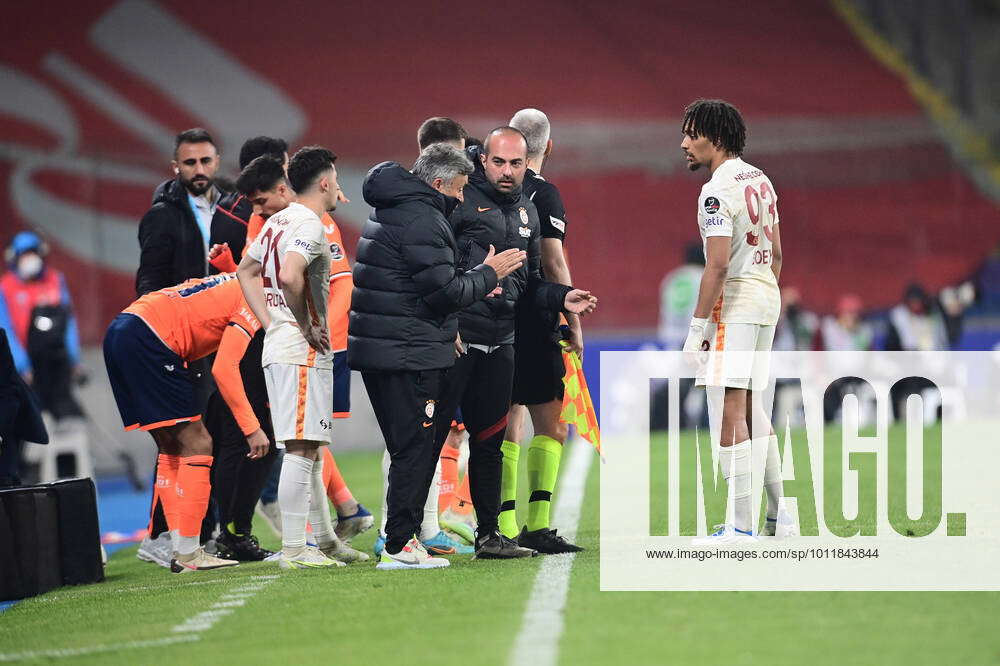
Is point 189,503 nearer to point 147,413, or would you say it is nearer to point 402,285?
point 147,413

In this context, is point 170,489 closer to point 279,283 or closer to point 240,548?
point 240,548

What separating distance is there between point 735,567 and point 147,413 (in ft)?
9.55

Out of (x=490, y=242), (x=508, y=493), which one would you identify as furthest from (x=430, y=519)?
(x=490, y=242)

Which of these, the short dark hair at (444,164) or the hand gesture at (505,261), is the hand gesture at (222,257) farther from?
the hand gesture at (505,261)

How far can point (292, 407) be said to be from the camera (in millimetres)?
6586

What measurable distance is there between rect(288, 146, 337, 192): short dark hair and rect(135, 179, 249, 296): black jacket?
51.3 inches

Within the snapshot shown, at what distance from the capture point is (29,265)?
1305 cm

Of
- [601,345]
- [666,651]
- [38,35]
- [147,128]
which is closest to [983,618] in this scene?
[666,651]

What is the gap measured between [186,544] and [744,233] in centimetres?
307

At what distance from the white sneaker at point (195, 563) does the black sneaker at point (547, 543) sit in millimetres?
1540

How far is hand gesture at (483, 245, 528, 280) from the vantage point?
20.8 feet

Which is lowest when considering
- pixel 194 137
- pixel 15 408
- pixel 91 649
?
pixel 91 649

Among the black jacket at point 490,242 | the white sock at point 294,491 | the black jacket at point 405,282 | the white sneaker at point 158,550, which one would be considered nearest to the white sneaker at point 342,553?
the white sock at point 294,491

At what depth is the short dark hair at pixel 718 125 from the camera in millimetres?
6504
